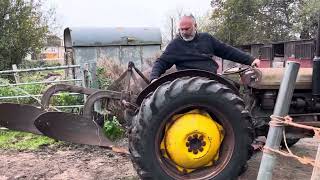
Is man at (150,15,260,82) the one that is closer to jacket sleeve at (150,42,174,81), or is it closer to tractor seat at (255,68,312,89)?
jacket sleeve at (150,42,174,81)

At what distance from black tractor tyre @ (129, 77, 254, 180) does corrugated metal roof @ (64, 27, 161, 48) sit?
11.8m

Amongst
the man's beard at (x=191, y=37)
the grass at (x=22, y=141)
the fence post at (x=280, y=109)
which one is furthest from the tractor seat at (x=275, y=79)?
the grass at (x=22, y=141)

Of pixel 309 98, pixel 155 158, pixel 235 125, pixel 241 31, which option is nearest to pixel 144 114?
pixel 155 158

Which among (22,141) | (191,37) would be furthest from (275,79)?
(22,141)

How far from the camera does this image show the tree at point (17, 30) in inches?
755

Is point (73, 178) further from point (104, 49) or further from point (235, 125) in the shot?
point (104, 49)

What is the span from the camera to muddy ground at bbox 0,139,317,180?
589 cm

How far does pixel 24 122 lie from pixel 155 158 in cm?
201

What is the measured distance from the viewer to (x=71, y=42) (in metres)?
16.4

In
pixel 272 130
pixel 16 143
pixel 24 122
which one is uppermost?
pixel 272 130

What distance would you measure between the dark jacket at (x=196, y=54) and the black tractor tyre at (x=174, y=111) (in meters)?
0.77

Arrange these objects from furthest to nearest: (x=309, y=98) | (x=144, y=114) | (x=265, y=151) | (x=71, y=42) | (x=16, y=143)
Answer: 1. (x=71, y=42)
2. (x=16, y=143)
3. (x=309, y=98)
4. (x=144, y=114)
5. (x=265, y=151)

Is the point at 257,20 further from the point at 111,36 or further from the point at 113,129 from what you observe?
the point at 113,129

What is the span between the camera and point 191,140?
4797 mm
